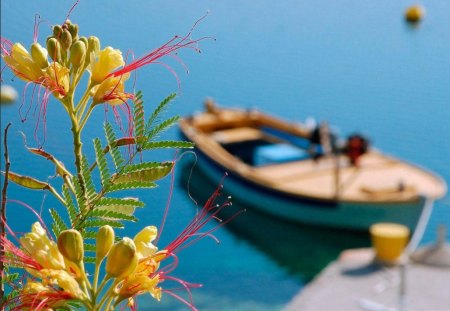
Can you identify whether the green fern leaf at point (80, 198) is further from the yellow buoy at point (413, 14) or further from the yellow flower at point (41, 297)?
the yellow buoy at point (413, 14)

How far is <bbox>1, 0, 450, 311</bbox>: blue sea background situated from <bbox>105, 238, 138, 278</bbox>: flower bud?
587cm

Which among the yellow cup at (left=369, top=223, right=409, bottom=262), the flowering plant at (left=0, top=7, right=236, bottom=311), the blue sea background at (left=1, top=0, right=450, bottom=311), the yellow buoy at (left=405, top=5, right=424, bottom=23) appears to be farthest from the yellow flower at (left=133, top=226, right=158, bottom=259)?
the yellow buoy at (left=405, top=5, right=424, bottom=23)

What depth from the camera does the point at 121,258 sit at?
2.35 feet

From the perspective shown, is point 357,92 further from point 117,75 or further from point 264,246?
point 117,75

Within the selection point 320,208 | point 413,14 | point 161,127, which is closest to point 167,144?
point 161,127

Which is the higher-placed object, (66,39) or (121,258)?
(66,39)

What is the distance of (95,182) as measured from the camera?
2.89 ft

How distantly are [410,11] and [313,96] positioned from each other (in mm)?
6996

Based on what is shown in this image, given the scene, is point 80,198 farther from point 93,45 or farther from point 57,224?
point 93,45

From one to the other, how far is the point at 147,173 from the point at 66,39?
0.49 ft

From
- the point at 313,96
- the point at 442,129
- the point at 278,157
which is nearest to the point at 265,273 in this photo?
the point at 278,157

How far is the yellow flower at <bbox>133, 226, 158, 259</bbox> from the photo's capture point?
0.79 meters

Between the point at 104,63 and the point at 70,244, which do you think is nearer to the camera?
the point at 70,244

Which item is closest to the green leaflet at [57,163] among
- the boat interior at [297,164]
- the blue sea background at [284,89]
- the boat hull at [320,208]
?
the blue sea background at [284,89]
